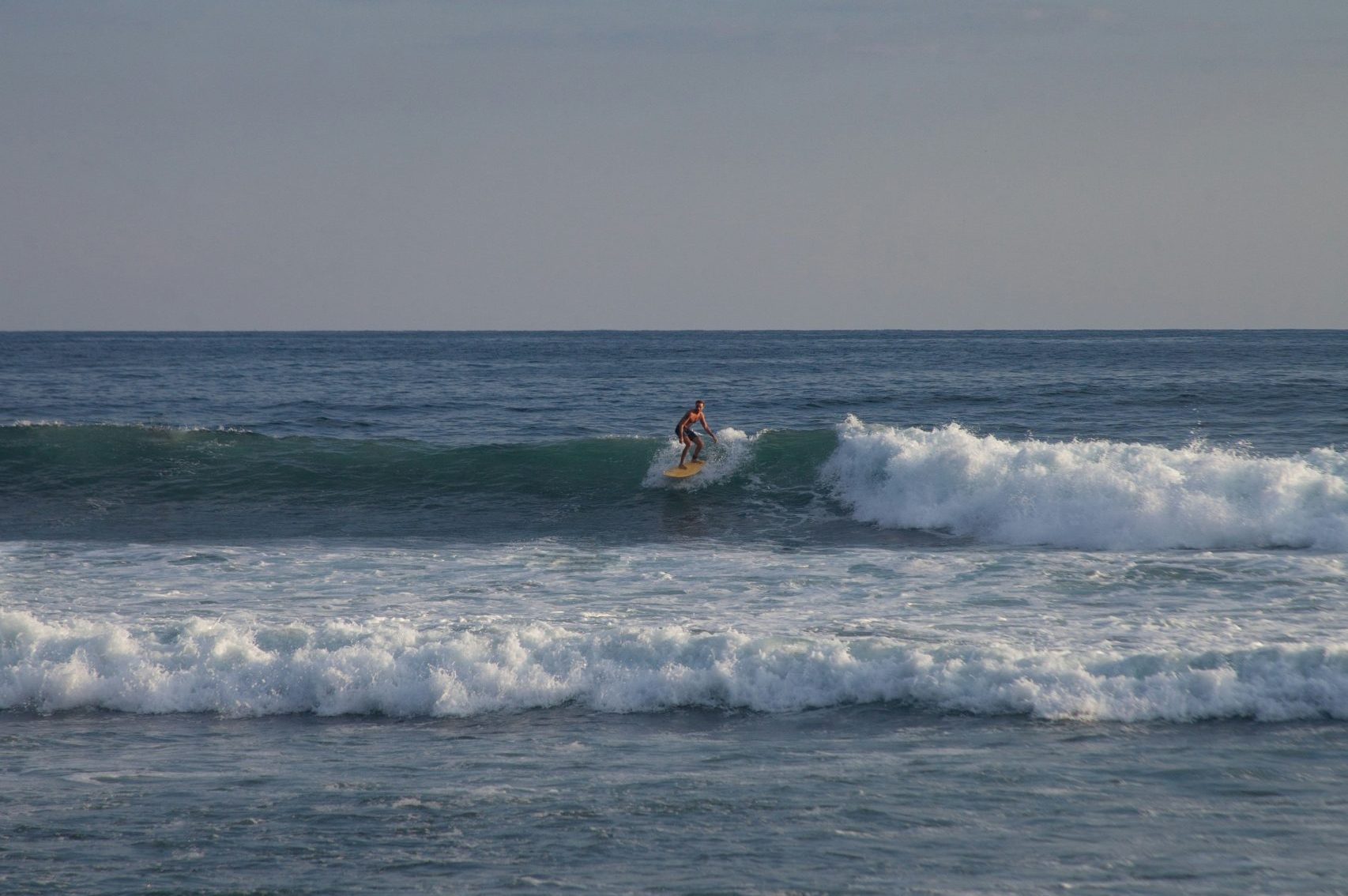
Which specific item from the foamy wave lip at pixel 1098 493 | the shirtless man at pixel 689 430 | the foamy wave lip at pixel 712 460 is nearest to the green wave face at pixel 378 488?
the foamy wave lip at pixel 712 460

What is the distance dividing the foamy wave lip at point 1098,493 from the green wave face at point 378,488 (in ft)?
5.21

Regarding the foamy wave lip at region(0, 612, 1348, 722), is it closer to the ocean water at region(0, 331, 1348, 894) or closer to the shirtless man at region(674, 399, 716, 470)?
the ocean water at region(0, 331, 1348, 894)

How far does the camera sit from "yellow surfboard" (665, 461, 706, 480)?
20.3 metres

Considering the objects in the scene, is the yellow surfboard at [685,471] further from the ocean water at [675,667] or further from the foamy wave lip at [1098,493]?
the foamy wave lip at [1098,493]

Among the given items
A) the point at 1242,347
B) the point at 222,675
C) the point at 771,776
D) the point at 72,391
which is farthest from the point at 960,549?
the point at 1242,347

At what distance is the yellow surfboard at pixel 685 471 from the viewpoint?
20297mm

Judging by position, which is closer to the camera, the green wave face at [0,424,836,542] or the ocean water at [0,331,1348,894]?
the ocean water at [0,331,1348,894]

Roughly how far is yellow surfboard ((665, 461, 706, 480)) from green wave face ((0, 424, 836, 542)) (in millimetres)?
183

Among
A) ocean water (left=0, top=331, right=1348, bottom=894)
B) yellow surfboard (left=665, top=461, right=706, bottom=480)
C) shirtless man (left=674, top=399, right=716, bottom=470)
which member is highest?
shirtless man (left=674, top=399, right=716, bottom=470)

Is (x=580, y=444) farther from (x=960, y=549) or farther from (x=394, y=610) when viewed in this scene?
(x=394, y=610)

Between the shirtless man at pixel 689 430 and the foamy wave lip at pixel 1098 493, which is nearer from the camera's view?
the foamy wave lip at pixel 1098 493

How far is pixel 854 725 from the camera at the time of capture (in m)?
8.36

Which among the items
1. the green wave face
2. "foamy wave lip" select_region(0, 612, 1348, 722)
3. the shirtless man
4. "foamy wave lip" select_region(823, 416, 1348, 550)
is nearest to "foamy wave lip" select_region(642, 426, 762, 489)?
the green wave face

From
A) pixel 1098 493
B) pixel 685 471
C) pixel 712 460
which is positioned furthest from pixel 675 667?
pixel 712 460
